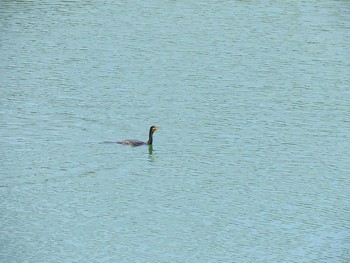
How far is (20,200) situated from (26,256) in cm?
285

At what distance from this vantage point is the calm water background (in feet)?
79.6

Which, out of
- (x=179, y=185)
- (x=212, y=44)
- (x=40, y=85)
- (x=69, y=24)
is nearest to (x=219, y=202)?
(x=179, y=185)

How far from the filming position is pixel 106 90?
108ft

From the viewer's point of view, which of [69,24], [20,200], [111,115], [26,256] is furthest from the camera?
[69,24]

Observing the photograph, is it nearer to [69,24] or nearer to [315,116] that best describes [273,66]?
[315,116]

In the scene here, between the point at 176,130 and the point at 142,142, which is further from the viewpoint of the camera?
the point at 176,130

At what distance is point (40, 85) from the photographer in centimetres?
3300

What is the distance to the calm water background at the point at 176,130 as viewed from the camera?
2427 cm

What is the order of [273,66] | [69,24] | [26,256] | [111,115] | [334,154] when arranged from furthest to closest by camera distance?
[69,24], [273,66], [111,115], [334,154], [26,256]

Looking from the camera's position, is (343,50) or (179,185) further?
(343,50)

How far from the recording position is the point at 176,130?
30.3 metres

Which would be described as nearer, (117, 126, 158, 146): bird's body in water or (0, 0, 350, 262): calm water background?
(0, 0, 350, 262): calm water background

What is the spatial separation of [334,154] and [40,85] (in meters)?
8.70

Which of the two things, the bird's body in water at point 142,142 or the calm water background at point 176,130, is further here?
the bird's body in water at point 142,142
